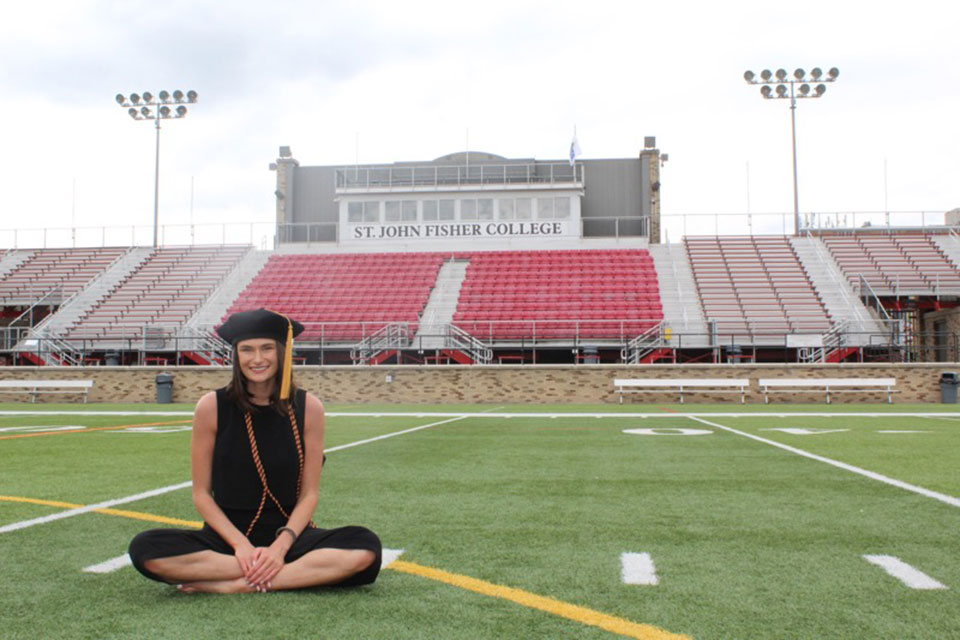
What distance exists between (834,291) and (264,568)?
32160 millimetres

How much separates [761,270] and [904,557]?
32295 millimetres

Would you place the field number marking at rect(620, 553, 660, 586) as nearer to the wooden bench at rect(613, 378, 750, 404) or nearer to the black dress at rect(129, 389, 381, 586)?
the black dress at rect(129, 389, 381, 586)

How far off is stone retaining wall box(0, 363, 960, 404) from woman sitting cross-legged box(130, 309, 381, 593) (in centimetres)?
1940

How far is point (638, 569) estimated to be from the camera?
3.92 m

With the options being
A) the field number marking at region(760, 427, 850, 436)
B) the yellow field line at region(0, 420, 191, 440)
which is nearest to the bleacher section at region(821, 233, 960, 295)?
the field number marking at region(760, 427, 850, 436)

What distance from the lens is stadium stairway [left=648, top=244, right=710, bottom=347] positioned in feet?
87.4

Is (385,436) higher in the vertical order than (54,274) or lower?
lower

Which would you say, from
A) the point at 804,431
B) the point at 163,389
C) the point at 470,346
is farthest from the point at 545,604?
the point at 470,346

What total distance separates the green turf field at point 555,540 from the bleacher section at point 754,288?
18.0 metres

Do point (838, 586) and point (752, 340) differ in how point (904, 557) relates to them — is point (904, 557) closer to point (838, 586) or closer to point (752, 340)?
point (838, 586)

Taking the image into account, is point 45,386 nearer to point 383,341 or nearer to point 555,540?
point 383,341

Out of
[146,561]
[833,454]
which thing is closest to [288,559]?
[146,561]

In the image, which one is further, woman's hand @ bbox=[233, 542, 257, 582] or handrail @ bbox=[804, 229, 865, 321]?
handrail @ bbox=[804, 229, 865, 321]

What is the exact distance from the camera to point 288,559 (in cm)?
352
